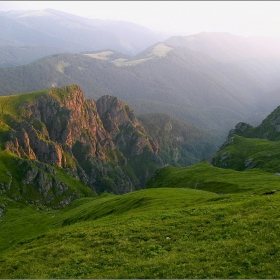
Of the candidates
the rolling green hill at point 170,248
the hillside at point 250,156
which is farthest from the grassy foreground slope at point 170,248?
the hillside at point 250,156

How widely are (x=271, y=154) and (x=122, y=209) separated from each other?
10794 centimetres

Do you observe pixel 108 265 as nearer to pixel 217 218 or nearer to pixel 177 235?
pixel 177 235

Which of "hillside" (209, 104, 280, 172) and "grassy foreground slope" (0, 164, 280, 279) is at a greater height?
"grassy foreground slope" (0, 164, 280, 279)

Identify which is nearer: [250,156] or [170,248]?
[170,248]

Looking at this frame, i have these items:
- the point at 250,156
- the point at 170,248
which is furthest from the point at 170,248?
the point at 250,156

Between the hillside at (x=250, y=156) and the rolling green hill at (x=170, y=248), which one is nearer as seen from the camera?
the rolling green hill at (x=170, y=248)

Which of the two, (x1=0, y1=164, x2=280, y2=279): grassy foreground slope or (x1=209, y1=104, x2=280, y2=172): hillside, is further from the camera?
(x1=209, y1=104, x2=280, y2=172): hillside

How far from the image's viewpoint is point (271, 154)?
14175cm

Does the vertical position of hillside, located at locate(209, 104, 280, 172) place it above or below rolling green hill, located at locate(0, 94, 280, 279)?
below

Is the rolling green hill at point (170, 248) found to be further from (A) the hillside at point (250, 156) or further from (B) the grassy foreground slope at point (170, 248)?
(A) the hillside at point (250, 156)

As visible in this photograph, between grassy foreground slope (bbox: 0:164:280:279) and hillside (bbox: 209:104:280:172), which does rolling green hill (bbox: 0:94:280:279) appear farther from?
hillside (bbox: 209:104:280:172)

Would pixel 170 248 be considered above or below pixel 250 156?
above

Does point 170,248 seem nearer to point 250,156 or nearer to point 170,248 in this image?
point 170,248

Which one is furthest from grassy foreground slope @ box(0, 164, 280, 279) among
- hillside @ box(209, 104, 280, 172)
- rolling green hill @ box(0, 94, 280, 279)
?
hillside @ box(209, 104, 280, 172)
